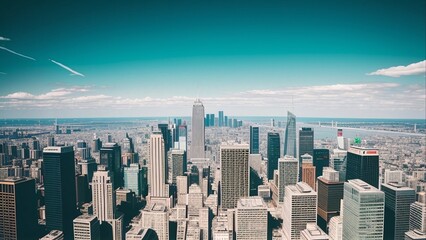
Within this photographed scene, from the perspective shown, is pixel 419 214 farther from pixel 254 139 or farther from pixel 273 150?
pixel 254 139

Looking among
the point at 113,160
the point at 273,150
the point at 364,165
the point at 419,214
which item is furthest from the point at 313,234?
the point at 273,150

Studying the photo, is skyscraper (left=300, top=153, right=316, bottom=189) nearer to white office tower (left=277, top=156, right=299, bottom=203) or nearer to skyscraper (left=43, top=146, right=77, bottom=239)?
white office tower (left=277, top=156, right=299, bottom=203)

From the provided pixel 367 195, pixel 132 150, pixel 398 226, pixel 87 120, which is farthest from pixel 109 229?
pixel 398 226

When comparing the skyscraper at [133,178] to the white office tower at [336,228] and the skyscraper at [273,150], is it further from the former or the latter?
the white office tower at [336,228]

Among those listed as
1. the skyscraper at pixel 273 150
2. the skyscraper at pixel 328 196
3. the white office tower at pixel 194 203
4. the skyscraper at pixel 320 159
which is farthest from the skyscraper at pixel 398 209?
the skyscraper at pixel 273 150

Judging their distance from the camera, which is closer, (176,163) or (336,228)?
(336,228)

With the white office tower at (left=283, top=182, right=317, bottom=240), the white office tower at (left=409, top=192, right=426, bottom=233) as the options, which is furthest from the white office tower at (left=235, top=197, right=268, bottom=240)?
the white office tower at (left=409, top=192, right=426, bottom=233)
